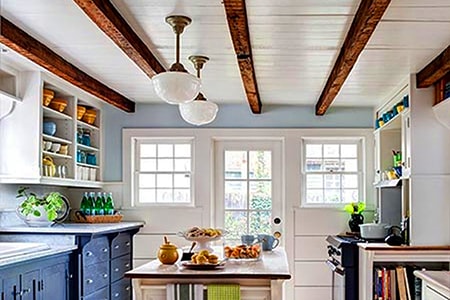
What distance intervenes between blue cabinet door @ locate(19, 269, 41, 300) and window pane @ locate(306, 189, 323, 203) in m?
3.35

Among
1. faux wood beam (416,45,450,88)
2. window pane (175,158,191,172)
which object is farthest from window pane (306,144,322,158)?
faux wood beam (416,45,450,88)

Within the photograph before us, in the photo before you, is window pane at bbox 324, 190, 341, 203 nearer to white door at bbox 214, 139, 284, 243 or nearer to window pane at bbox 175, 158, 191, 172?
white door at bbox 214, 139, 284, 243

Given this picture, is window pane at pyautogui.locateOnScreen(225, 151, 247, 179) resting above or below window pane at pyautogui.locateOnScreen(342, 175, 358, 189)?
above

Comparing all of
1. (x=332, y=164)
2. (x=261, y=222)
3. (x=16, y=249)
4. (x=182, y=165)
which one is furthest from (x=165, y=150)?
(x=16, y=249)

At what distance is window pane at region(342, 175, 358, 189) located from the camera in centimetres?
661

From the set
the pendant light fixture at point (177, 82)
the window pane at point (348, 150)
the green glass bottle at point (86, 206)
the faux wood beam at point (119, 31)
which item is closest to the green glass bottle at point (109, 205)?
the green glass bottle at point (86, 206)

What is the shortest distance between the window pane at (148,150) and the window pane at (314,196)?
5.95ft

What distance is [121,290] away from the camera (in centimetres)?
595

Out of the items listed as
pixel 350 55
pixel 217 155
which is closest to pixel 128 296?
pixel 217 155

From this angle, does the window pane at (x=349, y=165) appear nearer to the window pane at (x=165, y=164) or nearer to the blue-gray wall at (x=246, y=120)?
the blue-gray wall at (x=246, y=120)

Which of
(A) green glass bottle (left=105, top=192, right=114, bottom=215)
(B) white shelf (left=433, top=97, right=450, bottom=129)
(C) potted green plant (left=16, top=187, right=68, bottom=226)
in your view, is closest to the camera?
(B) white shelf (left=433, top=97, right=450, bottom=129)

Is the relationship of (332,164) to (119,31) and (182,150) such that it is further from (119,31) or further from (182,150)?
(119,31)

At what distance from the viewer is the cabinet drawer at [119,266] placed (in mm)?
5691

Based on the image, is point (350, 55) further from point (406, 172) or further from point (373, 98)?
point (373, 98)
